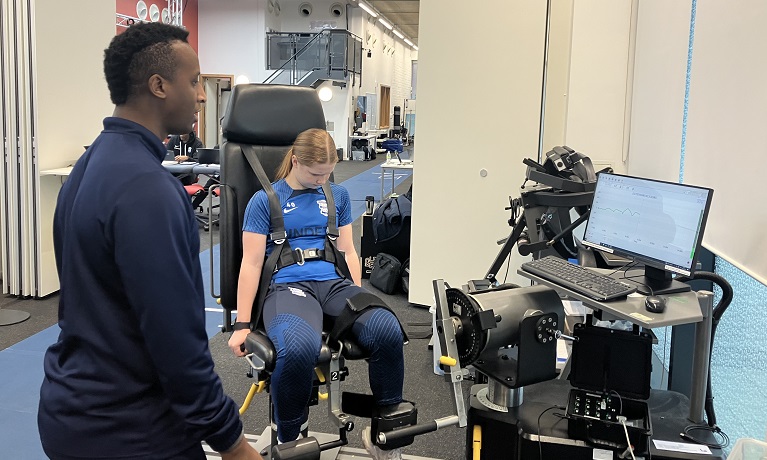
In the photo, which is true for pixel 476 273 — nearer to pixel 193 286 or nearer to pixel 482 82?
pixel 482 82

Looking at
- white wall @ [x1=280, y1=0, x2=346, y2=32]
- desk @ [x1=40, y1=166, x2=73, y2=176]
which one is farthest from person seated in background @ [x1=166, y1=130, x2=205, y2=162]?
white wall @ [x1=280, y1=0, x2=346, y2=32]

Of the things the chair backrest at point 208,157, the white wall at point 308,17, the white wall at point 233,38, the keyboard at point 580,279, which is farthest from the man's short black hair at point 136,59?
the white wall at point 308,17

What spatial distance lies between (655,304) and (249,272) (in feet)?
4.42

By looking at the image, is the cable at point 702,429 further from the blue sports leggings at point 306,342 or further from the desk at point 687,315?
the blue sports leggings at point 306,342

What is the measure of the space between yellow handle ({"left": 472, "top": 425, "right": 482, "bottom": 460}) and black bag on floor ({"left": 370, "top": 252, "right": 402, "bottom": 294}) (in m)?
2.69

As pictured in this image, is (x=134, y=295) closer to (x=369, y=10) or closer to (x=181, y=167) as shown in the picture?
(x=181, y=167)

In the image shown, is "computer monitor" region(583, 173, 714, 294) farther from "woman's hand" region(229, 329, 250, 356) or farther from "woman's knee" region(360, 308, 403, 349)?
"woman's hand" region(229, 329, 250, 356)

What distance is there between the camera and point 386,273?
4879 mm

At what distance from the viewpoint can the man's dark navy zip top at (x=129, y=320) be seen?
1.13 metres

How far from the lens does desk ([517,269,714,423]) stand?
1.81 metres

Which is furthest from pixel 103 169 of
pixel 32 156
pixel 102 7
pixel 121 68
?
pixel 102 7

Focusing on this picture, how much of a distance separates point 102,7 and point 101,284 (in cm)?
438

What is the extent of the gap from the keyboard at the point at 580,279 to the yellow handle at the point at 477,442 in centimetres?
55

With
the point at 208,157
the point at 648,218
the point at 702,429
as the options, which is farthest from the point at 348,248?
the point at 208,157
